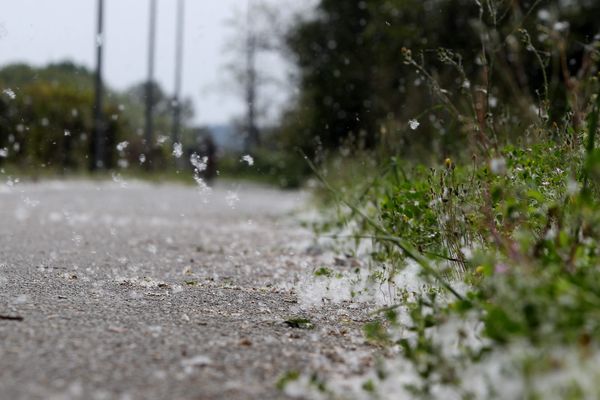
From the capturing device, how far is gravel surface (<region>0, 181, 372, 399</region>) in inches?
86.7

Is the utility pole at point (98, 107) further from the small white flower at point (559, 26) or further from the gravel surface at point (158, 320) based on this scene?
the small white flower at point (559, 26)

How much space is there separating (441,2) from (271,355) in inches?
446

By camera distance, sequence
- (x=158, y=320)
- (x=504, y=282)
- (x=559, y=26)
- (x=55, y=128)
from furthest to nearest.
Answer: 1. (x=55, y=128)
2. (x=158, y=320)
3. (x=559, y=26)
4. (x=504, y=282)

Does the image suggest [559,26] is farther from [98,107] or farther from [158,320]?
[98,107]

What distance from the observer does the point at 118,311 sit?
3.18 m

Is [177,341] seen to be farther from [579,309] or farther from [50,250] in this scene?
[50,250]

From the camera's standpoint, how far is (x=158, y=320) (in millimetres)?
3045

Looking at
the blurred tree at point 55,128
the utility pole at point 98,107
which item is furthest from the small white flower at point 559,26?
the utility pole at point 98,107

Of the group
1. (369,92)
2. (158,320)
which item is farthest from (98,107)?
(158,320)

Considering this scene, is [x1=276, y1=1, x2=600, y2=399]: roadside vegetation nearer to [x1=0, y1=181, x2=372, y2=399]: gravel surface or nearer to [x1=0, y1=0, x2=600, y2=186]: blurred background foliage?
[x1=0, y1=181, x2=372, y2=399]: gravel surface

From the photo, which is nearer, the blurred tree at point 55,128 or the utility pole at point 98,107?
the blurred tree at point 55,128

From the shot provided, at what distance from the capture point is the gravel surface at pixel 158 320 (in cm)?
220

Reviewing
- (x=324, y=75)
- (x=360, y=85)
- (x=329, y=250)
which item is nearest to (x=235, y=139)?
(x=324, y=75)

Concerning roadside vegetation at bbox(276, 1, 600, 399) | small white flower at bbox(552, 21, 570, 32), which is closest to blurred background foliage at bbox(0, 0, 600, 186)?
small white flower at bbox(552, 21, 570, 32)
